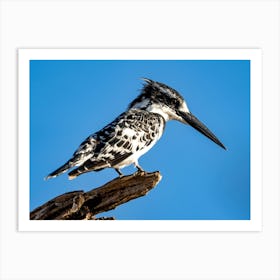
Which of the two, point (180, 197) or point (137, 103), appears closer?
point (180, 197)

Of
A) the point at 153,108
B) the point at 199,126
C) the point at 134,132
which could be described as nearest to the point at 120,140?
the point at 134,132

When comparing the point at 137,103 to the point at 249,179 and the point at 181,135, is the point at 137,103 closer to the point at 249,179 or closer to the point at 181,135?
the point at 181,135

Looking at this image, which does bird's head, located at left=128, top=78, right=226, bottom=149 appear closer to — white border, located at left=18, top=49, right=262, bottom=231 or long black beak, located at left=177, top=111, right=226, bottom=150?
long black beak, located at left=177, top=111, right=226, bottom=150

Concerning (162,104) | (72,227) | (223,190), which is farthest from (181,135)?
(72,227)

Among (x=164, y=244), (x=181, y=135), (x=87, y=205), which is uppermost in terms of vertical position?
(x=181, y=135)

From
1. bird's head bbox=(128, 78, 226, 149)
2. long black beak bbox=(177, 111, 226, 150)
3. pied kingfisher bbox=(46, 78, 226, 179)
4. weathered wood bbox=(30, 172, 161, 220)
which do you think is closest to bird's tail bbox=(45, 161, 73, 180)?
pied kingfisher bbox=(46, 78, 226, 179)

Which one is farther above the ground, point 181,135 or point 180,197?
point 181,135
